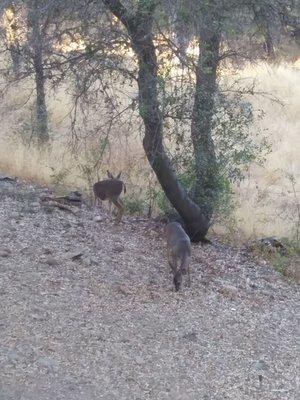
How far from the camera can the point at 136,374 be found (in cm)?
538

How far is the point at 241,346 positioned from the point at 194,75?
3172mm

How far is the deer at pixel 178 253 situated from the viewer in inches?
282

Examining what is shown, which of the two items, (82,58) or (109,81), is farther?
(109,81)

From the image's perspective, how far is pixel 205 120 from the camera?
8359 millimetres

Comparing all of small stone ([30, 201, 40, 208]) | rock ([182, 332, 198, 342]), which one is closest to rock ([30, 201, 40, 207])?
small stone ([30, 201, 40, 208])

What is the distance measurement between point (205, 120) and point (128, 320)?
9.54ft

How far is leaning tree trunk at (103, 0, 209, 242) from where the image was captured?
7.23 meters

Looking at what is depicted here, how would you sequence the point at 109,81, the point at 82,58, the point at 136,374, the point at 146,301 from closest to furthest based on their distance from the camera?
1. the point at 136,374
2. the point at 146,301
3. the point at 82,58
4. the point at 109,81

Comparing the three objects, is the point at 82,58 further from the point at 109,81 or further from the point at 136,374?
the point at 136,374

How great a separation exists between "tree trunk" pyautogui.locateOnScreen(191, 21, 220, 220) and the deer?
1.47 m

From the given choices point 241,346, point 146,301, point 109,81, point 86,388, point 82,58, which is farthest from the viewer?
point 109,81

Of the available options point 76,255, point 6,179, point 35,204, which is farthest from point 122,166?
point 76,255

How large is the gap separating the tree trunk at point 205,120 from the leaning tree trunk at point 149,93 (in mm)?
405

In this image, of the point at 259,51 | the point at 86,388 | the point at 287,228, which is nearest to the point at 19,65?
the point at 259,51
